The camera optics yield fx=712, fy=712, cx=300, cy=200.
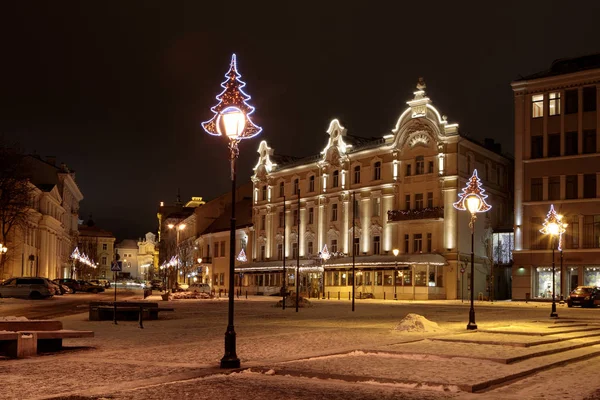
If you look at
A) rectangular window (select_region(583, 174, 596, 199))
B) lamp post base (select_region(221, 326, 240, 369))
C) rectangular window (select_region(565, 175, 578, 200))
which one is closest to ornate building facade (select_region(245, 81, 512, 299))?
rectangular window (select_region(565, 175, 578, 200))

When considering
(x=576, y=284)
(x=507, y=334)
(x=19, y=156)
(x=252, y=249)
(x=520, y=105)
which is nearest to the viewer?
(x=507, y=334)

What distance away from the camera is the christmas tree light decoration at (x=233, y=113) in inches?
564

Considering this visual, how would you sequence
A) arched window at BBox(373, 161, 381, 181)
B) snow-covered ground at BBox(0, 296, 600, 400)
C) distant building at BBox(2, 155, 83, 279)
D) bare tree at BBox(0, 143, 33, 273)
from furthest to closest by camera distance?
distant building at BBox(2, 155, 83, 279), arched window at BBox(373, 161, 381, 181), bare tree at BBox(0, 143, 33, 273), snow-covered ground at BBox(0, 296, 600, 400)

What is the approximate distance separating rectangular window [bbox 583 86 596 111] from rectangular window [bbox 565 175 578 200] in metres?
5.39

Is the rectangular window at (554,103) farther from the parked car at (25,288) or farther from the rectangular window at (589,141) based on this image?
the parked car at (25,288)

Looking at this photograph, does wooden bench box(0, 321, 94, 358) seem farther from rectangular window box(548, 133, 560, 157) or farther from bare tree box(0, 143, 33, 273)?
rectangular window box(548, 133, 560, 157)

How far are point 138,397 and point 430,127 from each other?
52906mm

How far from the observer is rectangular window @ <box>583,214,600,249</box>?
54.1 m

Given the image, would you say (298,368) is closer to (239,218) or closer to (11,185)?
(11,185)

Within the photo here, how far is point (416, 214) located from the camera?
200 feet

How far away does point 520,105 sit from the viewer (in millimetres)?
58531

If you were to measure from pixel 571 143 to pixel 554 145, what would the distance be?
1.43 metres

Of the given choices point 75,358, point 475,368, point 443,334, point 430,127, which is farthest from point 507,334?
point 430,127

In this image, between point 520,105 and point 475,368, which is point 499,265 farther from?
point 475,368
